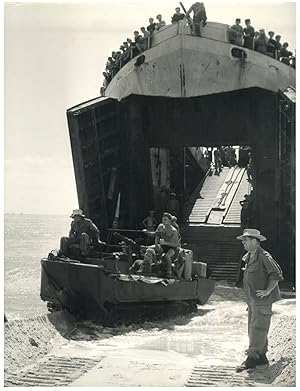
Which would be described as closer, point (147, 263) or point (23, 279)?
point (147, 263)

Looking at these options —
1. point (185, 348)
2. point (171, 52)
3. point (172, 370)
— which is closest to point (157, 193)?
point (171, 52)

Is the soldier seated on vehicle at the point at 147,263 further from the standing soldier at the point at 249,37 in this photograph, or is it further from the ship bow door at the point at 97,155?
the standing soldier at the point at 249,37

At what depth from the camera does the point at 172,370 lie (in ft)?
20.8

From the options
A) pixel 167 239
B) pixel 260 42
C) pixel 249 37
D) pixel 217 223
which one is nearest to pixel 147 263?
pixel 167 239

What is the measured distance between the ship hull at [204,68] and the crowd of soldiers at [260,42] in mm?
109

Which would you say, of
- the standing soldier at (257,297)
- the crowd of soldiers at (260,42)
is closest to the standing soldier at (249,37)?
the crowd of soldiers at (260,42)

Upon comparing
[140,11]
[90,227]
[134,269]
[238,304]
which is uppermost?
[140,11]

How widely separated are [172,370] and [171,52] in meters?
8.56

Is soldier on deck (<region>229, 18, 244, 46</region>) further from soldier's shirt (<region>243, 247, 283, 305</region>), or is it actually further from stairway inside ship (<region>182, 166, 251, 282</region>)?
soldier's shirt (<region>243, 247, 283, 305</region>)

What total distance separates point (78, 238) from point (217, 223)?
23.2 ft

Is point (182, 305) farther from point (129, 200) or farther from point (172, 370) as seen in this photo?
point (129, 200)

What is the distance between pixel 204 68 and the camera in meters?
13.5

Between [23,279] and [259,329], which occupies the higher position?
[259,329]

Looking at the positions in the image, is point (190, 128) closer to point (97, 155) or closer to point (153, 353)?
point (97, 155)
